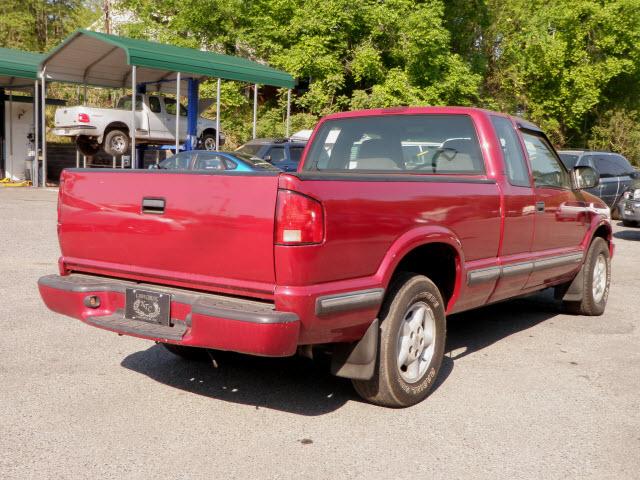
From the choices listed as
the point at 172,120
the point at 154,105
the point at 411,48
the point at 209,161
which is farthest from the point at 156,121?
the point at 411,48

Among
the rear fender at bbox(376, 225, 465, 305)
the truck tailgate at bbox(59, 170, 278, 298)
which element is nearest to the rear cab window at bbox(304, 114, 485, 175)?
the rear fender at bbox(376, 225, 465, 305)

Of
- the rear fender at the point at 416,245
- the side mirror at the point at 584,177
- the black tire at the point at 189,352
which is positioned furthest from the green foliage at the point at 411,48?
the rear fender at the point at 416,245

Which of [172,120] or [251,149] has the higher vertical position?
[172,120]

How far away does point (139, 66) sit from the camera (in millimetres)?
18000

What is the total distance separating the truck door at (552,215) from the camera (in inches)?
220

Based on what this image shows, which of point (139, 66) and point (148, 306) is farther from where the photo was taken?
point (139, 66)

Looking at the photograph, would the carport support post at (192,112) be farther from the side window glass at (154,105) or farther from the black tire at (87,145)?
the black tire at (87,145)

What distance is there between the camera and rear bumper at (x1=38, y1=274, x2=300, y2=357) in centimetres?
340

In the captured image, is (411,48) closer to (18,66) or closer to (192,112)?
(192,112)

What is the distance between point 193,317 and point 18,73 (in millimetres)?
20376

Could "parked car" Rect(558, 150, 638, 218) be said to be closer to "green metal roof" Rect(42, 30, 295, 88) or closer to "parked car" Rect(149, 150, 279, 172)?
"parked car" Rect(149, 150, 279, 172)

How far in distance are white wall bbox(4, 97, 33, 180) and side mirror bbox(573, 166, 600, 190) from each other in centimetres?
2171

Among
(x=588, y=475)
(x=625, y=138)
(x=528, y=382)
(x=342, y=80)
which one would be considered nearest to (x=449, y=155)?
(x=528, y=382)

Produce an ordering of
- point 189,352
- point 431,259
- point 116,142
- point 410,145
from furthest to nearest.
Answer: point 116,142 < point 410,145 < point 189,352 < point 431,259
